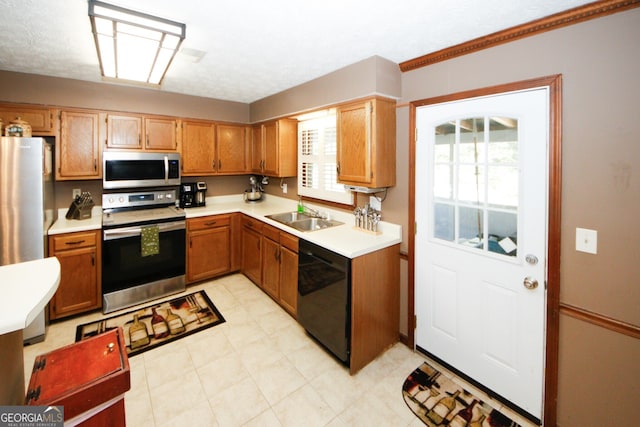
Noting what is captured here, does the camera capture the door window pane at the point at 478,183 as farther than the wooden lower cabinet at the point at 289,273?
No

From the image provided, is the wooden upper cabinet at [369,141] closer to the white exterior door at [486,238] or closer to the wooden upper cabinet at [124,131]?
the white exterior door at [486,238]

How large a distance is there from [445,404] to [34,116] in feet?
14.5

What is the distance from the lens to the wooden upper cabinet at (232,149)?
162 inches

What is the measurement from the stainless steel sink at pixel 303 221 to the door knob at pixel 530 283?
171cm

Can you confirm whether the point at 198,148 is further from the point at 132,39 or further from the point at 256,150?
the point at 132,39

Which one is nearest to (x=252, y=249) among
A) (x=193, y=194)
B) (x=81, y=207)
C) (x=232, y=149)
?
(x=193, y=194)

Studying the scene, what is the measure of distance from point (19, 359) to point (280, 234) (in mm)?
1968

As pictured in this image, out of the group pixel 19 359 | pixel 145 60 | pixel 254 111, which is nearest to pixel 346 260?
pixel 19 359

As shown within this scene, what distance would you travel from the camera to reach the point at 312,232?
271 centimetres

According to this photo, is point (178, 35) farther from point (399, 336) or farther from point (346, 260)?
point (399, 336)

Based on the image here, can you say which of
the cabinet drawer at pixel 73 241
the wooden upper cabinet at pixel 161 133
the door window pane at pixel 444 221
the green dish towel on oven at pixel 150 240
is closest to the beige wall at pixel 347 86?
the door window pane at pixel 444 221

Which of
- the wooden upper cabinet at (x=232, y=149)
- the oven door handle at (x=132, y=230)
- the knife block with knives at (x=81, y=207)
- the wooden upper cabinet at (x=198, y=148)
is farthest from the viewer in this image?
the wooden upper cabinet at (x=232, y=149)

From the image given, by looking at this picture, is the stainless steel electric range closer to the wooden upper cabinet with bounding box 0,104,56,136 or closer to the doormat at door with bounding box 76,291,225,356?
the doormat at door with bounding box 76,291,225,356

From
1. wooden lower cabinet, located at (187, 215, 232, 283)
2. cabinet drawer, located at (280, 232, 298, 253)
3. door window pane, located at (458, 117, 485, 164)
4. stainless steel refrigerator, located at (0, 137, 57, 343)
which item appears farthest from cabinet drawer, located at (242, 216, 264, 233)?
door window pane, located at (458, 117, 485, 164)
